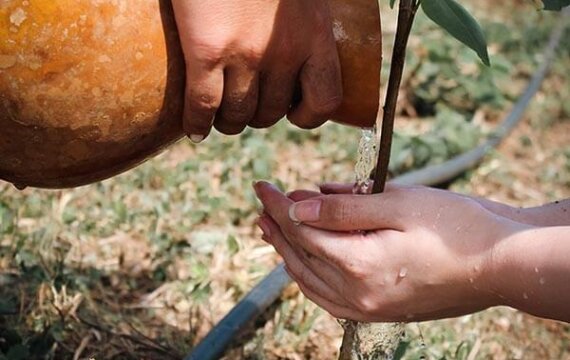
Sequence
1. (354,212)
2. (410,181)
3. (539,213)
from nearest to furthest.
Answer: (354,212)
(539,213)
(410,181)

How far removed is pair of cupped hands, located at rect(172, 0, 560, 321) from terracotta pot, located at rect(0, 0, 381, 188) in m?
0.04

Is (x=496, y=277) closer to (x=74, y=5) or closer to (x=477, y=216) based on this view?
(x=477, y=216)

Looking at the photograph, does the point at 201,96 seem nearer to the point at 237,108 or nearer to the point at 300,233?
the point at 237,108

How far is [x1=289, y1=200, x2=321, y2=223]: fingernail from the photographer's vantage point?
51.1 inches

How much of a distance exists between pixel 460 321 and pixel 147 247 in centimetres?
68

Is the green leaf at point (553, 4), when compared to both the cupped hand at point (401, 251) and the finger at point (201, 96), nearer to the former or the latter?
the cupped hand at point (401, 251)

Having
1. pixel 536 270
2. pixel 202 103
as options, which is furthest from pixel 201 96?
pixel 536 270

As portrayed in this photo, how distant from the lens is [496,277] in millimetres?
1188

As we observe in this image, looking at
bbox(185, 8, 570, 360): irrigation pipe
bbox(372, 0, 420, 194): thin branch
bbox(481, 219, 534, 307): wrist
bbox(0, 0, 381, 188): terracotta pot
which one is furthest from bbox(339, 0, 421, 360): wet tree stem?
bbox(185, 8, 570, 360): irrigation pipe

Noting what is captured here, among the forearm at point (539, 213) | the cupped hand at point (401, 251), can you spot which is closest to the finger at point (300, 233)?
the cupped hand at point (401, 251)

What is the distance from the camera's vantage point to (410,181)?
264cm

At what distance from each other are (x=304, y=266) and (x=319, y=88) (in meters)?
0.24

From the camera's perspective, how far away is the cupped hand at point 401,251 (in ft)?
3.97

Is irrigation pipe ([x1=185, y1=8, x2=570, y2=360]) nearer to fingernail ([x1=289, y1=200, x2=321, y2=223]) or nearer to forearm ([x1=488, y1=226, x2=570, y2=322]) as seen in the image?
fingernail ([x1=289, y1=200, x2=321, y2=223])
